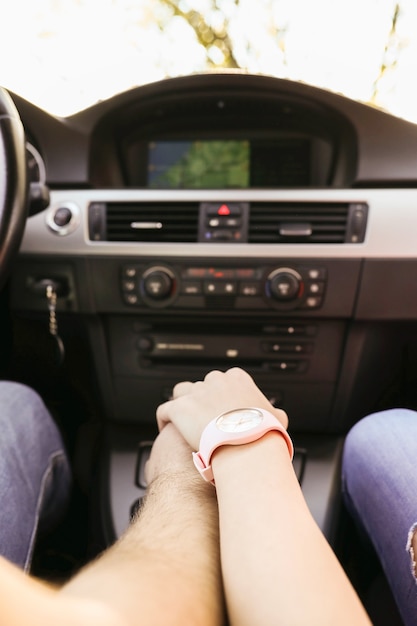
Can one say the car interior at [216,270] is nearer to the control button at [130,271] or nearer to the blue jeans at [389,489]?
the control button at [130,271]

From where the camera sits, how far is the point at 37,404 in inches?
46.0

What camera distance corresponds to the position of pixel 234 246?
4.10 ft

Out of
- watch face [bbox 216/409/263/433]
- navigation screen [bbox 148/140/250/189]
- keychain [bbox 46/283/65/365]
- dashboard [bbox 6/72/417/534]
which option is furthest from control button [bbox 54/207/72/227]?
watch face [bbox 216/409/263/433]

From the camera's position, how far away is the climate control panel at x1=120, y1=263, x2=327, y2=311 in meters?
1.25

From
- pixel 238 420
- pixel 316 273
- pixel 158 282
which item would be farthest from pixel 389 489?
pixel 158 282

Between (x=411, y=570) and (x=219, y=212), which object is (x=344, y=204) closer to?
(x=219, y=212)

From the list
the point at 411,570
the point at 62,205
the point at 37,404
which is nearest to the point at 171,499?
the point at 411,570

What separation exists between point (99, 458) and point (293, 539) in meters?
1.08

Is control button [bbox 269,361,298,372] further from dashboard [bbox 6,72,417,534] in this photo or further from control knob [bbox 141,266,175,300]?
control knob [bbox 141,266,175,300]

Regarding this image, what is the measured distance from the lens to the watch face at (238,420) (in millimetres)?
677

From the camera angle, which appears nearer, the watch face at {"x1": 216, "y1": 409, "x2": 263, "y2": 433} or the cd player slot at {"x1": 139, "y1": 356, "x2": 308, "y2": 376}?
the watch face at {"x1": 216, "y1": 409, "x2": 263, "y2": 433}

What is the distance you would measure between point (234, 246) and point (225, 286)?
0.10m

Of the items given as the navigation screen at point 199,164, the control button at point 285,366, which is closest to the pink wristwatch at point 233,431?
the control button at point 285,366

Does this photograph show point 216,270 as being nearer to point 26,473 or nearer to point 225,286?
point 225,286
